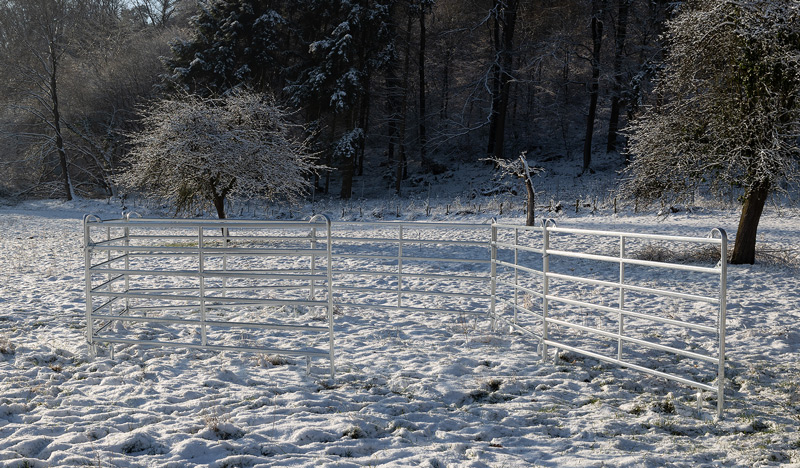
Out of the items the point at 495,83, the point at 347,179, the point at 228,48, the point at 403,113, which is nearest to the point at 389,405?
the point at 347,179

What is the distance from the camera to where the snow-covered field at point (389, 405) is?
3.88 metres

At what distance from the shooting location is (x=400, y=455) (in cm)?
388

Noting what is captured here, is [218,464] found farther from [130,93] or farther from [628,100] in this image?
[130,93]

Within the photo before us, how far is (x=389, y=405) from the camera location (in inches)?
187

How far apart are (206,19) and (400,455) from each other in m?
30.6

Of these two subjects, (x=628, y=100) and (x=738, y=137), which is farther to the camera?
(x=628, y=100)

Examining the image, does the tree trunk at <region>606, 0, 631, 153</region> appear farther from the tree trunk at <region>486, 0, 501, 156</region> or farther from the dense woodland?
the tree trunk at <region>486, 0, 501, 156</region>

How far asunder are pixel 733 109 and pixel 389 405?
1035cm

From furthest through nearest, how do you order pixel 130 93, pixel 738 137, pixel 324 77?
1. pixel 130 93
2. pixel 324 77
3. pixel 738 137

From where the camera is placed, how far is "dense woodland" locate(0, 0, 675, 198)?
27.8 meters

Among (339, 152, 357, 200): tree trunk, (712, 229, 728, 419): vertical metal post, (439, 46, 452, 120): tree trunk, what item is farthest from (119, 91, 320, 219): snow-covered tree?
(439, 46, 452, 120): tree trunk

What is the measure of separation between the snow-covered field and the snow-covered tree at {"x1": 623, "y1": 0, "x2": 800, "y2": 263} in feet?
15.4

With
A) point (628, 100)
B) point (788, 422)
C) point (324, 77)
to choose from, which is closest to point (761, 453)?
point (788, 422)

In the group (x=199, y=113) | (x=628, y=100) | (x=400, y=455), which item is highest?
(x=628, y=100)
